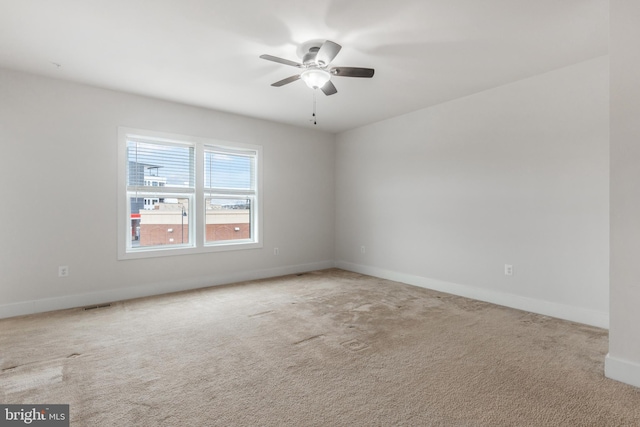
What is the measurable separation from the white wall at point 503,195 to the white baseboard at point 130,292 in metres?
1.84

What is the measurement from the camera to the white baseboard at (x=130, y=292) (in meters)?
3.45

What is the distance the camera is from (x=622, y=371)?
2100 millimetres

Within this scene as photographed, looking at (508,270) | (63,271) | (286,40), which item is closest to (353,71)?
(286,40)

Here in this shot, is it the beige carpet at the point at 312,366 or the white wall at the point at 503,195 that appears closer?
the beige carpet at the point at 312,366

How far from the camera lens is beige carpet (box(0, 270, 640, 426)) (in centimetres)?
180

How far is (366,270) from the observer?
5586 mm

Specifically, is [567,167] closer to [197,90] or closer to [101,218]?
[197,90]

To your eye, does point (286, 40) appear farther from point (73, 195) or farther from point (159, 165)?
point (73, 195)

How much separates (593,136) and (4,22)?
17.5 ft

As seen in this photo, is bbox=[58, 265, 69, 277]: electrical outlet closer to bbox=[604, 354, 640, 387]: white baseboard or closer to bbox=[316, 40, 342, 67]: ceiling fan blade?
bbox=[316, 40, 342, 67]: ceiling fan blade

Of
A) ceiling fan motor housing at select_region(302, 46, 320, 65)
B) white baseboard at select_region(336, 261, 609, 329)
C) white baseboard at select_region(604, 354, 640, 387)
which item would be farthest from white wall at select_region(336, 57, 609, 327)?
ceiling fan motor housing at select_region(302, 46, 320, 65)

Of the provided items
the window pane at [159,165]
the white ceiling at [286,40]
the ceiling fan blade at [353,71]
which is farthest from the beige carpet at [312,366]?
the white ceiling at [286,40]

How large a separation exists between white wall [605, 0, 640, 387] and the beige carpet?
0.86 feet

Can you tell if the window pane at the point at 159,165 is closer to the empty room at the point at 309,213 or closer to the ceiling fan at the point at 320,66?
the empty room at the point at 309,213
